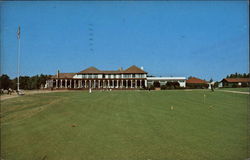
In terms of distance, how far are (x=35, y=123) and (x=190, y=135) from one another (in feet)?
33.5

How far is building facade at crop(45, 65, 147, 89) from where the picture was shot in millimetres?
69750

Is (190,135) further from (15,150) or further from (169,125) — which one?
(15,150)

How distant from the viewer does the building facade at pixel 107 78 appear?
69750mm

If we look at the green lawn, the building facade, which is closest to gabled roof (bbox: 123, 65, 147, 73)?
the building facade

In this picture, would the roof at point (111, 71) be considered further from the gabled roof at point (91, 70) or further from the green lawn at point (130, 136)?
the green lawn at point (130, 136)

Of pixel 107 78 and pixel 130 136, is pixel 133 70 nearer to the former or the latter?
pixel 107 78

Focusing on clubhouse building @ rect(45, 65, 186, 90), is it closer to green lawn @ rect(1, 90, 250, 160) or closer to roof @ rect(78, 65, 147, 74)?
roof @ rect(78, 65, 147, 74)

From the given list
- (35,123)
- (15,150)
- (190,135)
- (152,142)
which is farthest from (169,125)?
(35,123)

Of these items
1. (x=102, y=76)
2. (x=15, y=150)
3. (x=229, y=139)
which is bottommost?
(x=15, y=150)

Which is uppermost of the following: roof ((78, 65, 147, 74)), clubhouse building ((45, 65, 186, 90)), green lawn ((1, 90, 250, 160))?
roof ((78, 65, 147, 74))

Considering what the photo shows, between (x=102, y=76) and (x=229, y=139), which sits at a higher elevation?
(x=102, y=76)

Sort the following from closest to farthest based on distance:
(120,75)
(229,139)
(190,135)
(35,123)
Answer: (229,139) < (190,135) < (35,123) < (120,75)

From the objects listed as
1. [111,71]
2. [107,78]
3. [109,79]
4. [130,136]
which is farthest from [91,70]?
[130,136]

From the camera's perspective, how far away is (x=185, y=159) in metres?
7.39
